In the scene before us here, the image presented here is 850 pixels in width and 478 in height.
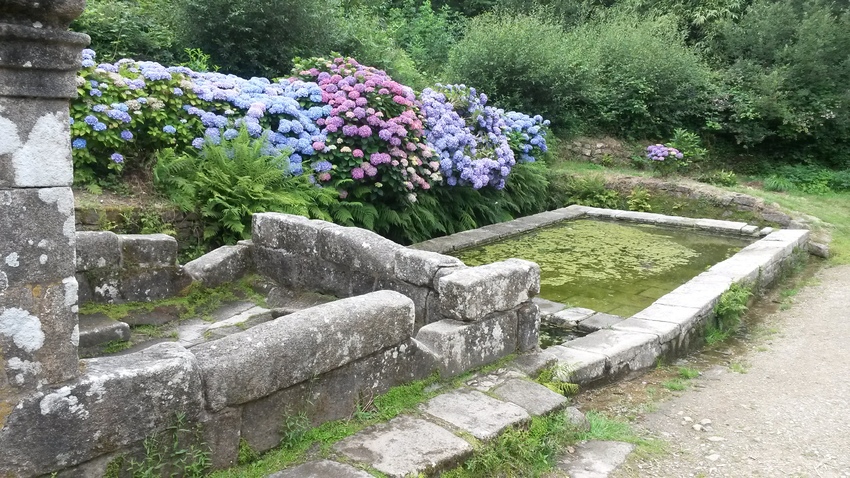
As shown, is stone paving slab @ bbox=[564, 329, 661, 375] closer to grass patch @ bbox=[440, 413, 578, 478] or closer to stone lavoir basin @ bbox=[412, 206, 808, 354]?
stone lavoir basin @ bbox=[412, 206, 808, 354]

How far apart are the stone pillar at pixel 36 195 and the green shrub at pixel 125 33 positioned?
6.79 meters

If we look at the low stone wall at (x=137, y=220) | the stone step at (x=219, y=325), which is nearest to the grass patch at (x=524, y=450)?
the stone step at (x=219, y=325)

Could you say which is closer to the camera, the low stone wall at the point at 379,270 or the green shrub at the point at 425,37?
the low stone wall at the point at 379,270

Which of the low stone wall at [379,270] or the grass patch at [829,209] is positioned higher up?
the low stone wall at [379,270]

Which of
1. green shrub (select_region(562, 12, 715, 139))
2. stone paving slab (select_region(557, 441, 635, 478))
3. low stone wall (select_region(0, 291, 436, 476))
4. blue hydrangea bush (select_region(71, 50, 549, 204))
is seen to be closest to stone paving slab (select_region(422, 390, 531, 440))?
low stone wall (select_region(0, 291, 436, 476))

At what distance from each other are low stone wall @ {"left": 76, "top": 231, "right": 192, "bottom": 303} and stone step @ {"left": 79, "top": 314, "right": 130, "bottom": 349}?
0.38 metres

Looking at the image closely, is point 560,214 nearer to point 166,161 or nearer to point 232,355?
point 166,161

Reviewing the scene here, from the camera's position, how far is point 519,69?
12477mm

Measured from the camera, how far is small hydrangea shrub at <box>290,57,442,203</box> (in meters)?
7.13

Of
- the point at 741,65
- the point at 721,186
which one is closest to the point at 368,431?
the point at 721,186

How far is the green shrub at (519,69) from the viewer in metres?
12.5

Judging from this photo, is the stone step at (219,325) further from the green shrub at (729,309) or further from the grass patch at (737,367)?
the green shrub at (729,309)

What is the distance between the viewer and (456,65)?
1298cm

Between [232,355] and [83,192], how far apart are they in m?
4.02
